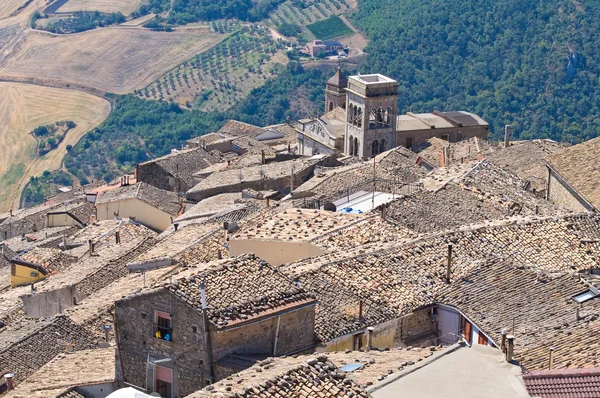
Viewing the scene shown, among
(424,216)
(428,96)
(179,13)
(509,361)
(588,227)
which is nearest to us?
(509,361)

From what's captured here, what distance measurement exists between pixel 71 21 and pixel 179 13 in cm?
1284

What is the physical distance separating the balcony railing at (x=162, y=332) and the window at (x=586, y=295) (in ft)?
25.6

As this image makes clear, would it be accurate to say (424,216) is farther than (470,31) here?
No

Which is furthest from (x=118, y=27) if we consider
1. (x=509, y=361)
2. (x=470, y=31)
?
(x=509, y=361)

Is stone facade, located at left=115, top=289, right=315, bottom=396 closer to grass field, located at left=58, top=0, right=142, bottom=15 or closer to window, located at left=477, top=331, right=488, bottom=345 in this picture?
window, located at left=477, top=331, right=488, bottom=345

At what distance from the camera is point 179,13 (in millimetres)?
152750

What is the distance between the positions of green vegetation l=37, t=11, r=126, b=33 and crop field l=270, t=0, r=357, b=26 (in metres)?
18.8

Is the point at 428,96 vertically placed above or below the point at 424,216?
below

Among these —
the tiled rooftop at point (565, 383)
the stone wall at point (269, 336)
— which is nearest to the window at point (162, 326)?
the stone wall at point (269, 336)

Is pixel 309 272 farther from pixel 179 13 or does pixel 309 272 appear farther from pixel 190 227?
pixel 179 13

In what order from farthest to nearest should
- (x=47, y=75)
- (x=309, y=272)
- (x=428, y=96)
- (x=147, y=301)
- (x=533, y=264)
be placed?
1. (x=47, y=75)
2. (x=428, y=96)
3. (x=533, y=264)
4. (x=309, y=272)
5. (x=147, y=301)

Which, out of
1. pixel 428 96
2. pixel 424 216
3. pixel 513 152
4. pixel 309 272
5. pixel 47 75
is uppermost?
pixel 309 272

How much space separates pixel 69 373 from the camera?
1005 inches

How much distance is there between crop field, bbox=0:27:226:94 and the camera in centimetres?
13425
